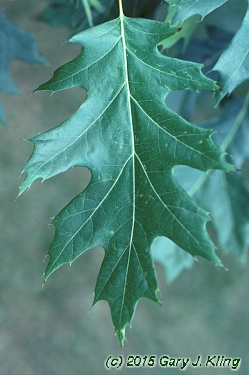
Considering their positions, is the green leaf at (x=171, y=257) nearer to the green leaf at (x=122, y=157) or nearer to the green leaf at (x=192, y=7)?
the green leaf at (x=122, y=157)

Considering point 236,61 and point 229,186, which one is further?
point 229,186

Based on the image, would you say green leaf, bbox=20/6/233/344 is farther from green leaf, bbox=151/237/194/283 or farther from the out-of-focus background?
the out-of-focus background

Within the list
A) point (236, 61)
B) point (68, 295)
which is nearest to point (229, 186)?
point (236, 61)

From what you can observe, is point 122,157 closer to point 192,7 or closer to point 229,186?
point 192,7

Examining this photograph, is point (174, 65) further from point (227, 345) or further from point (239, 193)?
point (227, 345)

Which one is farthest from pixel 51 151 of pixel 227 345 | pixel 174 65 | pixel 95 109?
pixel 227 345

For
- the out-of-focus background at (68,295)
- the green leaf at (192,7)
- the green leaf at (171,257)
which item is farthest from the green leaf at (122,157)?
the out-of-focus background at (68,295)
